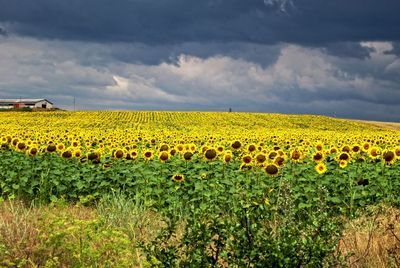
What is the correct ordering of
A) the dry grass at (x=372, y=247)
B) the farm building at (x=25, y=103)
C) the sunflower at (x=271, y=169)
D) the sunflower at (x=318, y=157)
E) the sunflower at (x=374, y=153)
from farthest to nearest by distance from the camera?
1. the farm building at (x=25, y=103)
2. the sunflower at (x=374, y=153)
3. the sunflower at (x=318, y=157)
4. the sunflower at (x=271, y=169)
5. the dry grass at (x=372, y=247)

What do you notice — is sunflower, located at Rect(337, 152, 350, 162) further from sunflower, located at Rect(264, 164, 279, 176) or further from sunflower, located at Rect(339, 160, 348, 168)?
sunflower, located at Rect(264, 164, 279, 176)

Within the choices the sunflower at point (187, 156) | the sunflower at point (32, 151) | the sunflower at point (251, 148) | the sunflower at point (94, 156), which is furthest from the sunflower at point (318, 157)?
the sunflower at point (32, 151)

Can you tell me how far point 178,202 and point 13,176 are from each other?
3.69m

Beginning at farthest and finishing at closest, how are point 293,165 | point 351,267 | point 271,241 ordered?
1. point 293,165
2. point 351,267
3. point 271,241

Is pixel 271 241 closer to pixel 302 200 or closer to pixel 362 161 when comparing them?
pixel 302 200

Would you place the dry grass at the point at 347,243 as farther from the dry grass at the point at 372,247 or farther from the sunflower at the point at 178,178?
the sunflower at the point at 178,178

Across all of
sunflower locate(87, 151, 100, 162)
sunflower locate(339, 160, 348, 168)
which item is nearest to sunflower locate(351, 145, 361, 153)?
sunflower locate(339, 160, 348, 168)

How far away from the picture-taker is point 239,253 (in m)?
3.81

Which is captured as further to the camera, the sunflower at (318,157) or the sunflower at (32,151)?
the sunflower at (32,151)

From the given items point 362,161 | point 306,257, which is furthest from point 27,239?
point 362,161

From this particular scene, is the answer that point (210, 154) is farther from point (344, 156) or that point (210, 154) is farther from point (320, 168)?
point (344, 156)

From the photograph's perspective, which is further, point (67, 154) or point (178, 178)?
point (67, 154)

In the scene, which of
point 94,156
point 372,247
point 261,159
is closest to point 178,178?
point 261,159

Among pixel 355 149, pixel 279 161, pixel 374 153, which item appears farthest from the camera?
pixel 355 149
